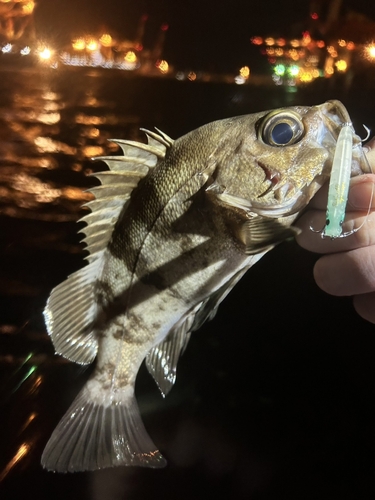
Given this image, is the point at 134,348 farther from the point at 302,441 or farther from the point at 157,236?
the point at 302,441

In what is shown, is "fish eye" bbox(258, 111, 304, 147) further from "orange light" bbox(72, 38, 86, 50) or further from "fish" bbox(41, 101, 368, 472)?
"orange light" bbox(72, 38, 86, 50)

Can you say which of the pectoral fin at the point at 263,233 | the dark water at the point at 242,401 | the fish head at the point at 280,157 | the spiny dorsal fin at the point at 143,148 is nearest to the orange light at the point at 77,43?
the dark water at the point at 242,401

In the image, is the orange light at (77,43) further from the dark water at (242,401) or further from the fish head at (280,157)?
the fish head at (280,157)

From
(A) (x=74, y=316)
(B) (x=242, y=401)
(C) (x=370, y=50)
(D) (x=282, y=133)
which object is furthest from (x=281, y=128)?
(C) (x=370, y=50)

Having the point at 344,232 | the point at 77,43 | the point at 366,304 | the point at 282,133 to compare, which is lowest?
the point at 366,304

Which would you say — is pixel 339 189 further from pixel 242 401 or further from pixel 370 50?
pixel 370 50

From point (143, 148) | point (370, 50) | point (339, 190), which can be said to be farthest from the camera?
point (370, 50)
